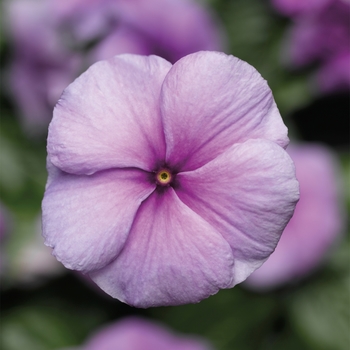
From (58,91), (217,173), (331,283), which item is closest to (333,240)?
(331,283)

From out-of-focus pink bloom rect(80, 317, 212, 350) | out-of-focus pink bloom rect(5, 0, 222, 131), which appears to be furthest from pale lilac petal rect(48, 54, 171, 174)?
out-of-focus pink bloom rect(80, 317, 212, 350)

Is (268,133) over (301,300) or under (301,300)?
over

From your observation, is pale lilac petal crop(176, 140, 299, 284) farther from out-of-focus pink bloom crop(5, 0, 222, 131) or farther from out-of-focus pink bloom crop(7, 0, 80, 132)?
out-of-focus pink bloom crop(7, 0, 80, 132)

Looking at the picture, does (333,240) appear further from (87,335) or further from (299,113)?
(87,335)

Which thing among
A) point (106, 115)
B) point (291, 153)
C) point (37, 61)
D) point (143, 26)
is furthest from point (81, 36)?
point (106, 115)

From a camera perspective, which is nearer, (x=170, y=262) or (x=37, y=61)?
(x=170, y=262)

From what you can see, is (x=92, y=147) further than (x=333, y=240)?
No

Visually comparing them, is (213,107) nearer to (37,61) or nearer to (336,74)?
(336,74)
